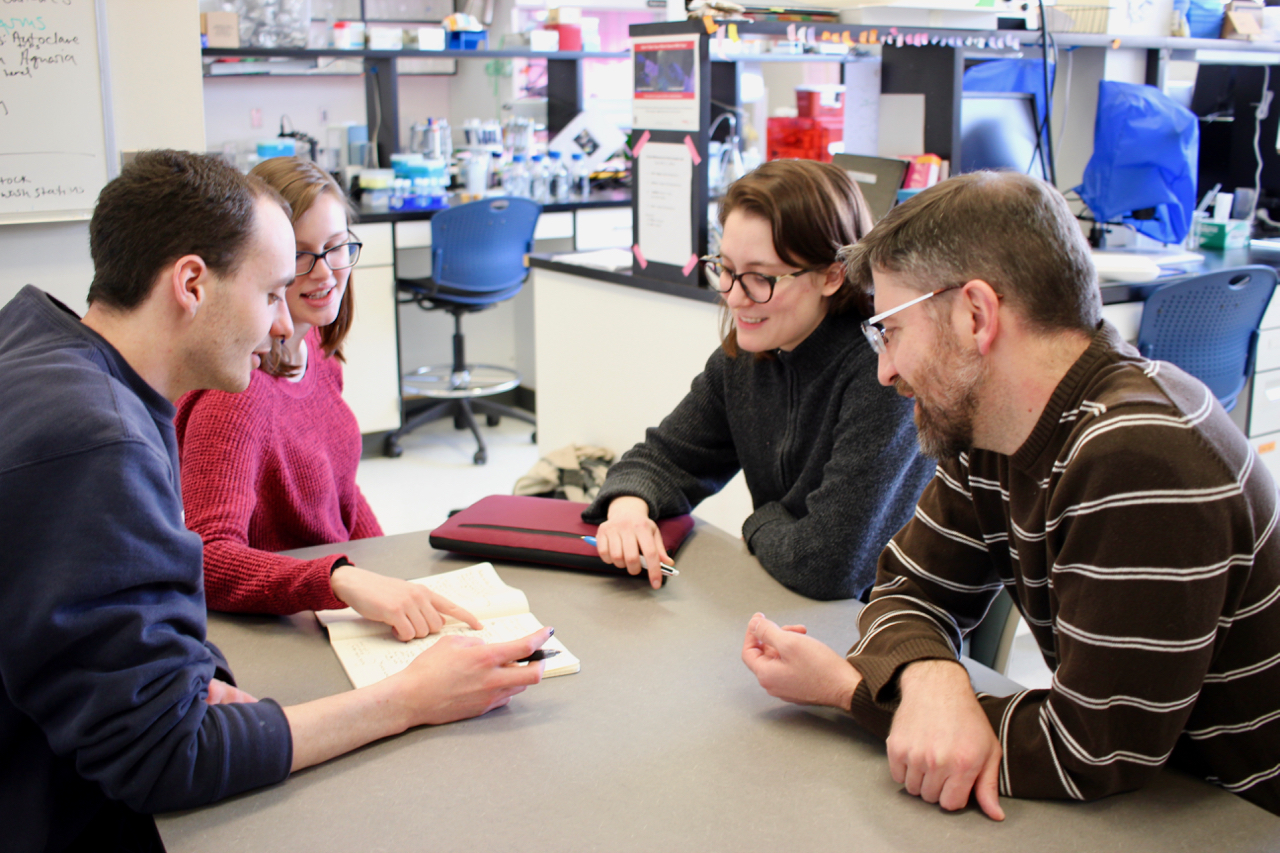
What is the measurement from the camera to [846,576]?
134 cm

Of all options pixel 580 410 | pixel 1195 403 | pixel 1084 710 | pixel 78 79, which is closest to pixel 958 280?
pixel 1195 403

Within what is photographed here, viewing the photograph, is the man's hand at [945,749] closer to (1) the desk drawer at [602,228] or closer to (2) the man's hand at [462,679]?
(2) the man's hand at [462,679]

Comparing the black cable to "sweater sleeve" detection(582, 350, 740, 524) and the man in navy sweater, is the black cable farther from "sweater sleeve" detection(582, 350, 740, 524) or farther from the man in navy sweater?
the man in navy sweater

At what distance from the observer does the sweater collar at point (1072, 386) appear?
93cm

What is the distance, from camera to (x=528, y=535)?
4.81 ft

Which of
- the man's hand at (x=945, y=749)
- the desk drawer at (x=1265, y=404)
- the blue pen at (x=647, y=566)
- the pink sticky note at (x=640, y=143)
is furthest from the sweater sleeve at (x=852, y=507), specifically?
the desk drawer at (x=1265, y=404)

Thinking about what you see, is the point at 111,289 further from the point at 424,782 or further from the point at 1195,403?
the point at 1195,403

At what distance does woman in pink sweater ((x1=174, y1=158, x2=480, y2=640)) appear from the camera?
50.0 inches

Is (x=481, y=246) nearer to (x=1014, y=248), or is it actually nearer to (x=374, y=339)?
(x=374, y=339)

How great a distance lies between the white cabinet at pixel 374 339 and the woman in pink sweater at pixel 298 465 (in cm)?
223

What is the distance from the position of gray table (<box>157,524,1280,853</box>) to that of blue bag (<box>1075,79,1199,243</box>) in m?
2.35

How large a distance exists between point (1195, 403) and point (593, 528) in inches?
32.1

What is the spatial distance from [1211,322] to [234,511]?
2.31 metres

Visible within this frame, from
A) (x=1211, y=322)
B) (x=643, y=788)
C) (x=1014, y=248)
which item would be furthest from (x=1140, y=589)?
(x=1211, y=322)
